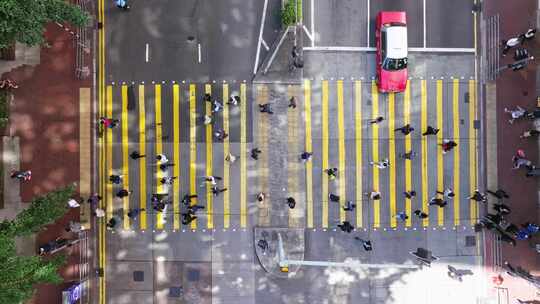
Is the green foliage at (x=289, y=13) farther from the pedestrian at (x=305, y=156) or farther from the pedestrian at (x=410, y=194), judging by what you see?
the pedestrian at (x=410, y=194)

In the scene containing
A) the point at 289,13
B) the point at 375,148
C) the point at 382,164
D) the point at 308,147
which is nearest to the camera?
the point at 289,13

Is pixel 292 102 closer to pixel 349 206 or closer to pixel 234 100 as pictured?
pixel 234 100

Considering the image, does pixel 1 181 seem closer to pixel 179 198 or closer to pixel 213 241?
pixel 179 198

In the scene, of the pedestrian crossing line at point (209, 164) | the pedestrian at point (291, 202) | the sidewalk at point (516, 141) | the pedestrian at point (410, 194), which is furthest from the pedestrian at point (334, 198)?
the sidewalk at point (516, 141)

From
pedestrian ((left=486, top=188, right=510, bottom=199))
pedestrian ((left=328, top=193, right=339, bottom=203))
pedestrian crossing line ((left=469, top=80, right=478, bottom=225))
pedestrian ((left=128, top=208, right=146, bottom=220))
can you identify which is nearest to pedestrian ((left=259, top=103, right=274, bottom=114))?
pedestrian ((left=328, top=193, right=339, bottom=203))

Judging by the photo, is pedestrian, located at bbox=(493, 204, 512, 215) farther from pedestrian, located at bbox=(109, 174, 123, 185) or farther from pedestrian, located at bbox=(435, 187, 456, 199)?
pedestrian, located at bbox=(109, 174, 123, 185)

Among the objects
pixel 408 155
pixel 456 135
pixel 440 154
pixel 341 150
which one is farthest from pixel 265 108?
pixel 456 135
